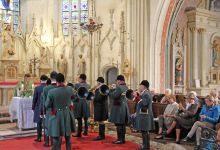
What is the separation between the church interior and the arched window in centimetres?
5

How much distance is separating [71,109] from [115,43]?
9980 mm

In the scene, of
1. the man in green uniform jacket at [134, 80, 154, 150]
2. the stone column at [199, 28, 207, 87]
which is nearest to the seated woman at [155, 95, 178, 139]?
the man in green uniform jacket at [134, 80, 154, 150]

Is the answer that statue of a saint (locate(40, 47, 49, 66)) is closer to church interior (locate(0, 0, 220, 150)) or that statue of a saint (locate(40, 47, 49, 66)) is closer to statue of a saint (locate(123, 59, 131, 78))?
church interior (locate(0, 0, 220, 150))

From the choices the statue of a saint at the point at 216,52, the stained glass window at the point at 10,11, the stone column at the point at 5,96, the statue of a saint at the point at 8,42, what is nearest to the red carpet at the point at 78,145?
the stone column at the point at 5,96

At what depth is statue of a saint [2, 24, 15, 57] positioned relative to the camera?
14219mm

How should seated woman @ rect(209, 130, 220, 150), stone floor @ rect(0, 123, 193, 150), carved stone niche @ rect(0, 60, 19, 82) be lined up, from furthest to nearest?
carved stone niche @ rect(0, 60, 19, 82) < stone floor @ rect(0, 123, 193, 150) < seated woman @ rect(209, 130, 220, 150)

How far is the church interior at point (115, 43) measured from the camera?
13.7 m

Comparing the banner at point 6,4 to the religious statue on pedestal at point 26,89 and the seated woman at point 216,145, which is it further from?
the seated woman at point 216,145

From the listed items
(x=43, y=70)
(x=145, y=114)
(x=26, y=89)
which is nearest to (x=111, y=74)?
(x=43, y=70)

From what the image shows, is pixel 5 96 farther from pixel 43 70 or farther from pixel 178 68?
pixel 178 68

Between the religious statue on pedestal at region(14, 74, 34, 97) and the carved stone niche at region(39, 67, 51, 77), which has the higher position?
the carved stone niche at region(39, 67, 51, 77)

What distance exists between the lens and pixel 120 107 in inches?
291

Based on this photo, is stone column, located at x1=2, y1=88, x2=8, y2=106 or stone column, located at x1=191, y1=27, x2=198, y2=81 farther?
stone column, located at x1=191, y1=27, x2=198, y2=81

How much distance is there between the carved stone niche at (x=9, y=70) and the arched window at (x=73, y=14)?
3704mm
